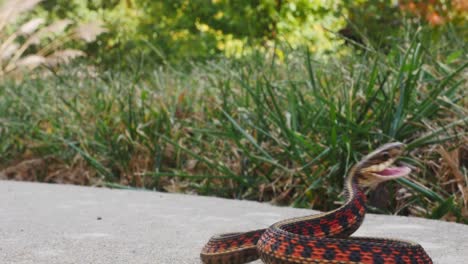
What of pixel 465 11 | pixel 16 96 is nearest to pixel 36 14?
pixel 16 96

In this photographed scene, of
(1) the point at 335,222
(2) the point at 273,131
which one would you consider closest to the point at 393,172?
(1) the point at 335,222

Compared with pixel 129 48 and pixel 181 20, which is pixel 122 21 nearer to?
pixel 129 48

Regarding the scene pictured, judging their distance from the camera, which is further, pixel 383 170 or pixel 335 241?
pixel 383 170

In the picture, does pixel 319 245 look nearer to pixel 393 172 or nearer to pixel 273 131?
pixel 393 172

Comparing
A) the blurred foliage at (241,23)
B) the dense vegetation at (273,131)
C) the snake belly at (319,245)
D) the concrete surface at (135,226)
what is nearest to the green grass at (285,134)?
the dense vegetation at (273,131)

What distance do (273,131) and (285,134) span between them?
1.56 ft

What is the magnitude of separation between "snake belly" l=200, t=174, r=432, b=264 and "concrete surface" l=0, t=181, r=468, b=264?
21 cm

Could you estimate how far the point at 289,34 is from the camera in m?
12.1

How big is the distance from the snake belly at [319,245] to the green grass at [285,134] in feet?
4.94

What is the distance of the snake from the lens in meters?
2.16

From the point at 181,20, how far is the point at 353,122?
10.1 m

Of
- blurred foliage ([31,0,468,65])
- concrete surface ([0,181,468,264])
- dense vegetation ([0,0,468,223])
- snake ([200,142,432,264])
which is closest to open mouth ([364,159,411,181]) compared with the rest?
snake ([200,142,432,264])

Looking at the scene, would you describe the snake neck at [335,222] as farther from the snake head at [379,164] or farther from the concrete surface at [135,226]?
the concrete surface at [135,226]

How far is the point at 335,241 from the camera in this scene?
7.19 ft
